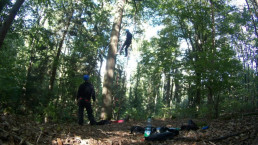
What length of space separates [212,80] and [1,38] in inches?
328

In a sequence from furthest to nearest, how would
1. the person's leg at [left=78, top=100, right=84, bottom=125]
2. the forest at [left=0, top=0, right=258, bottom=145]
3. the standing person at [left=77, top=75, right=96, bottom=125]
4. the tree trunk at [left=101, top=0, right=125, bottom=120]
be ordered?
the tree trunk at [left=101, top=0, right=125, bottom=120] → the standing person at [left=77, top=75, right=96, bottom=125] → the person's leg at [left=78, top=100, right=84, bottom=125] → the forest at [left=0, top=0, right=258, bottom=145]

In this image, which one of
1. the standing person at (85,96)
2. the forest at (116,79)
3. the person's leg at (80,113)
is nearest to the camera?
the forest at (116,79)

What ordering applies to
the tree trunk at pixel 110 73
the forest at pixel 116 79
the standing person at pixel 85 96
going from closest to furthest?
the forest at pixel 116 79 < the standing person at pixel 85 96 < the tree trunk at pixel 110 73

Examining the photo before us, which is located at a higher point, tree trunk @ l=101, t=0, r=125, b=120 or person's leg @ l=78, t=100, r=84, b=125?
tree trunk @ l=101, t=0, r=125, b=120

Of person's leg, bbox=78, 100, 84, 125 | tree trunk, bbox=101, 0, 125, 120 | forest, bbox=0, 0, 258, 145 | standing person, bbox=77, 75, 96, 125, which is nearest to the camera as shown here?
forest, bbox=0, 0, 258, 145

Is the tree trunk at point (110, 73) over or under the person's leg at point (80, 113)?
over

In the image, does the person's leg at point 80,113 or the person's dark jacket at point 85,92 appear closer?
the person's leg at point 80,113

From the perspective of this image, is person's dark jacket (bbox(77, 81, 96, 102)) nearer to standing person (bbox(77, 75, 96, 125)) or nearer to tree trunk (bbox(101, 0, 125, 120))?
standing person (bbox(77, 75, 96, 125))

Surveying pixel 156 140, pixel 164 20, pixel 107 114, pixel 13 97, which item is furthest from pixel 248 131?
pixel 164 20

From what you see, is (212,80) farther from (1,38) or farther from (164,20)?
(164,20)

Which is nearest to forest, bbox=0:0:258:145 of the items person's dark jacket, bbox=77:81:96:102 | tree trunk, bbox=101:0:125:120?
tree trunk, bbox=101:0:125:120

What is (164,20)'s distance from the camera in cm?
1698

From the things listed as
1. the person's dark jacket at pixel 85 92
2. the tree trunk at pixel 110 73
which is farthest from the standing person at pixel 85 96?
the tree trunk at pixel 110 73

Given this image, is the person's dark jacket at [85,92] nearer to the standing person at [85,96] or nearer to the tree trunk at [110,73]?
the standing person at [85,96]
